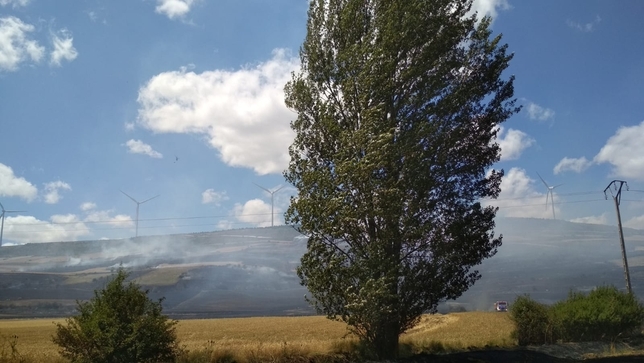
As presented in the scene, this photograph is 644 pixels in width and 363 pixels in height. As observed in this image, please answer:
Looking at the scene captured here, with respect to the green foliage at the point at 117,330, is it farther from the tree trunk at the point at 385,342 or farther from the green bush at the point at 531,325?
the green bush at the point at 531,325

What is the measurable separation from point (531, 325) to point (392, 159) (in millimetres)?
16998

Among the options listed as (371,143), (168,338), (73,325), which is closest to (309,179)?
(371,143)

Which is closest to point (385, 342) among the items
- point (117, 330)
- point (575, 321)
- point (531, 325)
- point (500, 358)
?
point (500, 358)

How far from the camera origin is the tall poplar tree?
18.3 metres

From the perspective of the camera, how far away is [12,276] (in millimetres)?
196250

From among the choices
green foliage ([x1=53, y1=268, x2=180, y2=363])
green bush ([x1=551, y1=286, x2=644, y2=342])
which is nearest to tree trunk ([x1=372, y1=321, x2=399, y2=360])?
green foliage ([x1=53, y1=268, x2=180, y2=363])

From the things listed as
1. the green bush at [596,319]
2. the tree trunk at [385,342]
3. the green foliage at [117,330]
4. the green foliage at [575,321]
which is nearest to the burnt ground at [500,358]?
the tree trunk at [385,342]

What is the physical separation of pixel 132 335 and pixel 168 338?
1.47 m

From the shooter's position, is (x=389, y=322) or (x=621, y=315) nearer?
(x=389, y=322)

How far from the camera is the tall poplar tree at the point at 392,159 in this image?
18.3 meters

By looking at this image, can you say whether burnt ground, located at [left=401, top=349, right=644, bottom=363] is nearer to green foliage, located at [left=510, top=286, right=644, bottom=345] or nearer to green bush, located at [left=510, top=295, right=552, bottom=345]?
green bush, located at [left=510, top=295, right=552, bottom=345]

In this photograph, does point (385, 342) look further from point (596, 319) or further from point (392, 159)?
point (596, 319)

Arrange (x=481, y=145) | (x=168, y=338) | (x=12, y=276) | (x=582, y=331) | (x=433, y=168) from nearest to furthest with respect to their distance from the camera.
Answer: (x=168, y=338)
(x=433, y=168)
(x=481, y=145)
(x=582, y=331)
(x=12, y=276)

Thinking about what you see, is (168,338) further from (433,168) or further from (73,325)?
(433,168)
